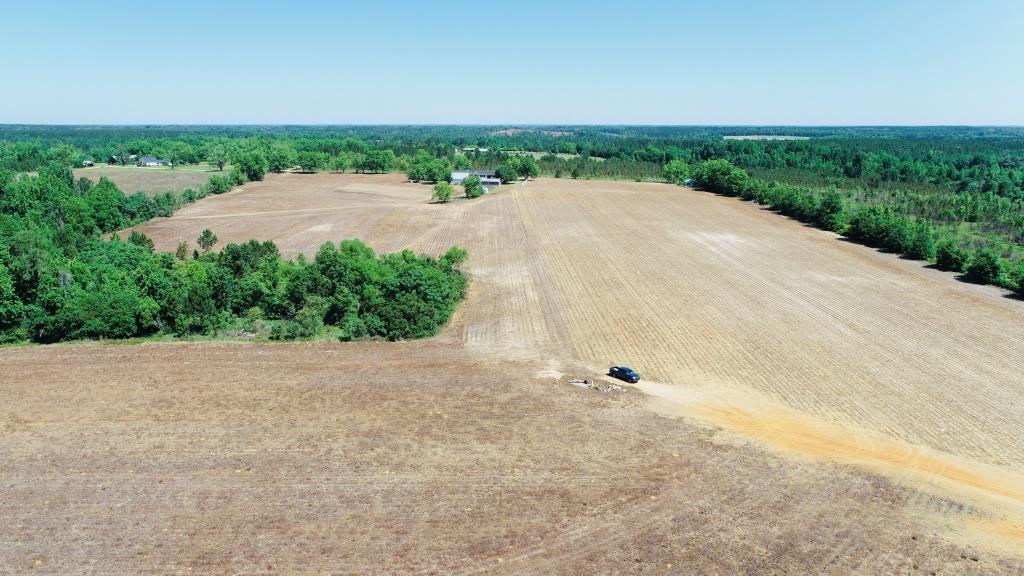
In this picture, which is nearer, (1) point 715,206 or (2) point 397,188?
(1) point 715,206

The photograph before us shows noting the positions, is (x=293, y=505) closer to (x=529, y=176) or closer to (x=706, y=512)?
(x=706, y=512)

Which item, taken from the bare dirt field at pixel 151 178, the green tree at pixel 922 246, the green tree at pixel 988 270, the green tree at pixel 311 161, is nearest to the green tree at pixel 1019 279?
the green tree at pixel 988 270

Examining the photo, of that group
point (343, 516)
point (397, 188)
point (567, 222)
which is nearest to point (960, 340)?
point (343, 516)

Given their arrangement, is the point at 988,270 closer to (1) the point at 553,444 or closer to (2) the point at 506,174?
(1) the point at 553,444

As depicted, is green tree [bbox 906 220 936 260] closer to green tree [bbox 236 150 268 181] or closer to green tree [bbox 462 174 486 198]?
green tree [bbox 462 174 486 198]

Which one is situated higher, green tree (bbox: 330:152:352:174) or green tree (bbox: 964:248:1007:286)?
green tree (bbox: 330:152:352:174)

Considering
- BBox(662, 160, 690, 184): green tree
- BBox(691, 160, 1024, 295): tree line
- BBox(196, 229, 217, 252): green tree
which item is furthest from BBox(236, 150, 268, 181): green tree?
BBox(691, 160, 1024, 295): tree line

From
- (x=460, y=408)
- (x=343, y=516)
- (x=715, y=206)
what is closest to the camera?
(x=343, y=516)

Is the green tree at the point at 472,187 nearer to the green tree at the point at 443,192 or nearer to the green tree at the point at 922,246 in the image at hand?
the green tree at the point at 443,192
